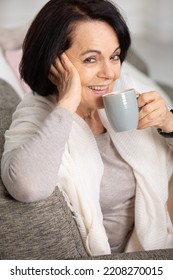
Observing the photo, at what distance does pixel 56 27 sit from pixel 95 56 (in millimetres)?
115

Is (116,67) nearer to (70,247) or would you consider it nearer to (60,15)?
(60,15)

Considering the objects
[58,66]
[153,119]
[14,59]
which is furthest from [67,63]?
[14,59]

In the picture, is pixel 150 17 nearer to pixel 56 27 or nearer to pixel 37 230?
pixel 56 27

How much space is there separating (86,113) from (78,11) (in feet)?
0.92

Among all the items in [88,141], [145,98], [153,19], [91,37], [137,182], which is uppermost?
[91,37]

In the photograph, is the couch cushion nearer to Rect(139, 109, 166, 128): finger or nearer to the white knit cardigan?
the white knit cardigan

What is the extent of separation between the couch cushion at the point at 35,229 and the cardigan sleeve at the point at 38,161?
0.03 m

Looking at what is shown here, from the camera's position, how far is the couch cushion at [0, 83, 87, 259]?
3.58 feet

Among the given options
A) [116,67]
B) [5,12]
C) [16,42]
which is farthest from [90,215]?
[5,12]

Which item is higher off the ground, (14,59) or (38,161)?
(38,161)

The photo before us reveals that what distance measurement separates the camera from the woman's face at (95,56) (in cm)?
121

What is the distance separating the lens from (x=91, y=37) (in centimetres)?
121

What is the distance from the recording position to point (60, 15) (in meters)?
1.21

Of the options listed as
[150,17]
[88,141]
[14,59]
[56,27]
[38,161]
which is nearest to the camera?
[38,161]
